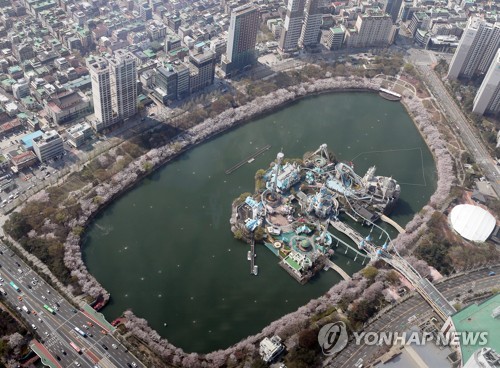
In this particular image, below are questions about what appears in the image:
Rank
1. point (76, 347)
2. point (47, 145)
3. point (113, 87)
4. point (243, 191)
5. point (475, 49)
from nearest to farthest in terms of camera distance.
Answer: point (76, 347) → point (47, 145) → point (243, 191) → point (113, 87) → point (475, 49)

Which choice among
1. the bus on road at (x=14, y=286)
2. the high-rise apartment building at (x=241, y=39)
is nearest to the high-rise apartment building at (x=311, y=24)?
the high-rise apartment building at (x=241, y=39)

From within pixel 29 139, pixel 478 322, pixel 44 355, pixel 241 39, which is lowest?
pixel 44 355

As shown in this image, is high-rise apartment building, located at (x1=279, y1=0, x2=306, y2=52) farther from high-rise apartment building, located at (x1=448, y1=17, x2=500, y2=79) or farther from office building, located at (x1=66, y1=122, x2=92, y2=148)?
office building, located at (x1=66, y1=122, x2=92, y2=148)

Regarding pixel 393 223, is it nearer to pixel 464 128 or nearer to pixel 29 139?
pixel 464 128

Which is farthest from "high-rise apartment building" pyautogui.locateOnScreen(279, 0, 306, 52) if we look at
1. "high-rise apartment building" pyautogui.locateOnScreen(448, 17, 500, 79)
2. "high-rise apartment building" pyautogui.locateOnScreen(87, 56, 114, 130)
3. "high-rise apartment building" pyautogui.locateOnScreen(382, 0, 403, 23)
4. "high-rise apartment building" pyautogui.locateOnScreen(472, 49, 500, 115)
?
"high-rise apartment building" pyautogui.locateOnScreen(87, 56, 114, 130)

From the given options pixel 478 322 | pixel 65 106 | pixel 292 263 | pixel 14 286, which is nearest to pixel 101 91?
pixel 65 106

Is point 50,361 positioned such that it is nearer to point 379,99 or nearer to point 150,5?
point 379,99

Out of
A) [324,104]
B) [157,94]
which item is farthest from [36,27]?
[324,104]
